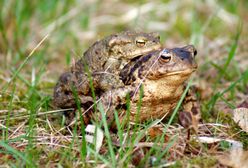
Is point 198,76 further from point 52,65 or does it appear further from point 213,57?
point 52,65

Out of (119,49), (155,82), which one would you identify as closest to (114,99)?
(155,82)

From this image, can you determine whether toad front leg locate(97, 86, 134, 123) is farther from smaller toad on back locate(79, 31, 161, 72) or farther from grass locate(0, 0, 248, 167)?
smaller toad on back locate(79, 31, 161, 72)

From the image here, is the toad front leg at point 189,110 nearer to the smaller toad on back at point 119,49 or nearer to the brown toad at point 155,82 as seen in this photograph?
the brown toad at point 155,82

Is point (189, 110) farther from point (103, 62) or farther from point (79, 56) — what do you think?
point (79, 56)

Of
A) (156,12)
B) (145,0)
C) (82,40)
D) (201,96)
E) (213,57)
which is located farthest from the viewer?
(145,0)

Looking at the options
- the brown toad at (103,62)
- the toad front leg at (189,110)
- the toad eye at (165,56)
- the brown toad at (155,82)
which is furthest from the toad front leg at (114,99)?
the toad front leg at (189,110)

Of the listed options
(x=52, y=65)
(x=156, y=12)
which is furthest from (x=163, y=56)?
(x=156, y=12)

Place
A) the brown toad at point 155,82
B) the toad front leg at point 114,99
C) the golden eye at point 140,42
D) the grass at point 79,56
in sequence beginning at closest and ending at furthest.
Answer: the grass at point 79,56
the brown toad at point 155,82
the toad front leg at point 114,99
the golden eye at point 140,42
